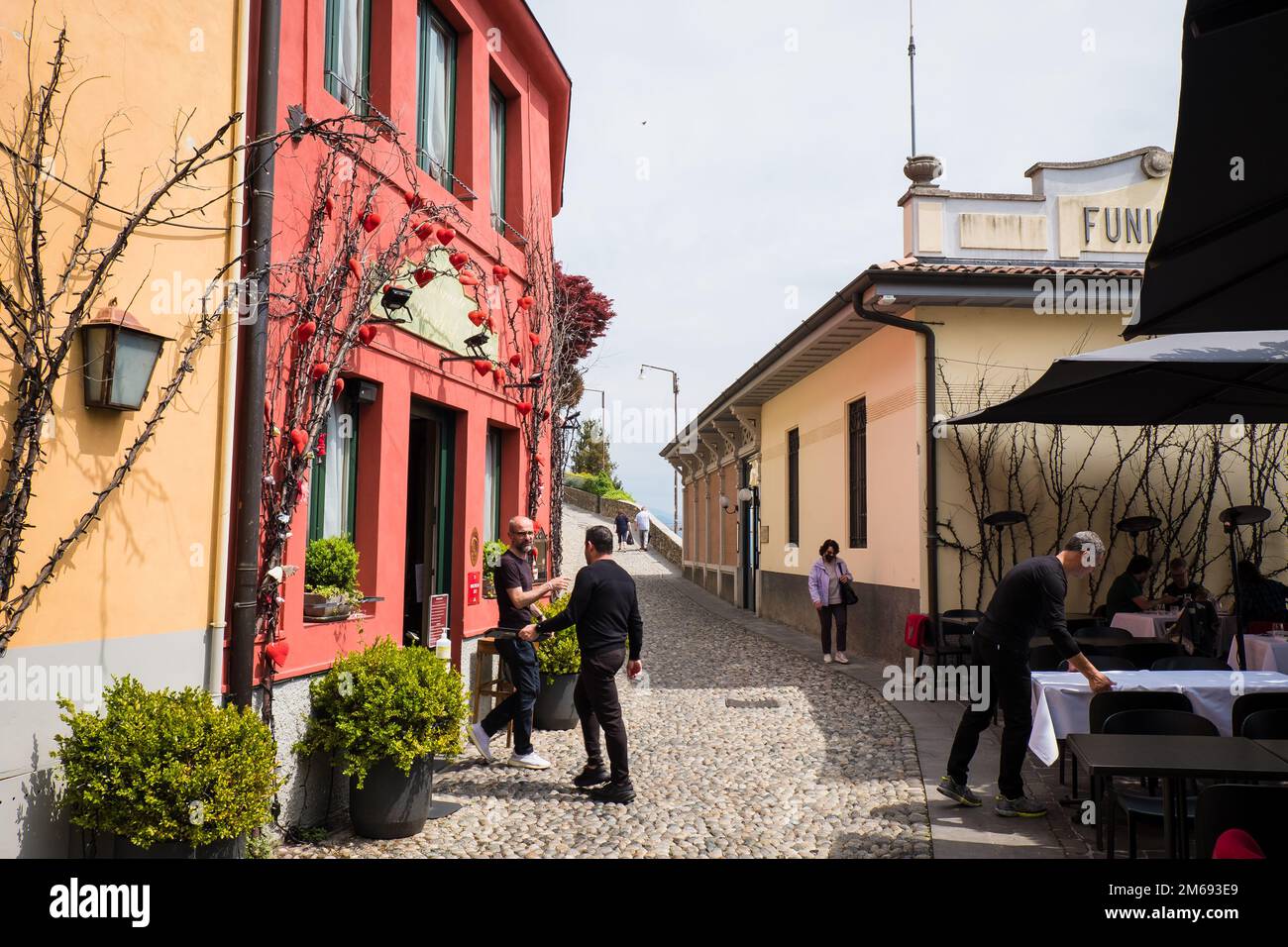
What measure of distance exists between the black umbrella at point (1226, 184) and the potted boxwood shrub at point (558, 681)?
4762 mm

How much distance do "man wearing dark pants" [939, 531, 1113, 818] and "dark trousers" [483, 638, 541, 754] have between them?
300cm

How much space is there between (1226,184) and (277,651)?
15.6 ft

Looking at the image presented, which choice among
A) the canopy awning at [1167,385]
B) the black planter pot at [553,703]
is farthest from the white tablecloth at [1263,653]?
the black planter pot at [553,703]

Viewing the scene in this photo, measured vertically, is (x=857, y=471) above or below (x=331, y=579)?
above

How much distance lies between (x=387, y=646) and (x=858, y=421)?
30.6 ft

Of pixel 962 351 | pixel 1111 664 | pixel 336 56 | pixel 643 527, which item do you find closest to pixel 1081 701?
pixel 1111 664

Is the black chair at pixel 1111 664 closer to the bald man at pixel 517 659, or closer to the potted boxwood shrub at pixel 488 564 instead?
the bald man at pixel 517 659

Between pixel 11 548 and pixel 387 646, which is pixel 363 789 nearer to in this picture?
pixel 387 646

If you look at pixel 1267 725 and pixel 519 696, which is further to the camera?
pixel 519 696

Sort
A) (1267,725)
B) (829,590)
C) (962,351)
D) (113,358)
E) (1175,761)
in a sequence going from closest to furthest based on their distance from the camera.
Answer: (1175,761)
(113,358)
(1267,725)
(962,351)
(829,590)

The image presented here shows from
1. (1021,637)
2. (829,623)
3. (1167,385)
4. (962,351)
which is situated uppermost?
(962,351)

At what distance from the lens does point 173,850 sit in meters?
3.74

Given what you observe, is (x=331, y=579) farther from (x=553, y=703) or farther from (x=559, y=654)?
(x=553, y=703)
